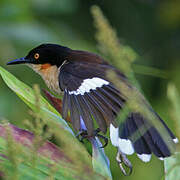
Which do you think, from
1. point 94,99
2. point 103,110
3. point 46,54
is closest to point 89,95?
point 94,99

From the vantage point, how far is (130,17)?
18.2 feet

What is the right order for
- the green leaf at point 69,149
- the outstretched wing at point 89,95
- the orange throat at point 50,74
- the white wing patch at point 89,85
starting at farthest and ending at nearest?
1. the orange throat at point 50,74
2. the white wing patch at point 89,85
3. the outstretched wing at point 89,95
4. the green leaf at point 69,149

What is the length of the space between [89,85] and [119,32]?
2.96 meters

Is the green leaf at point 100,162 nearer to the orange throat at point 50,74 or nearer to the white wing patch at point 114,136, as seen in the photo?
the white wing patch at point 114,136

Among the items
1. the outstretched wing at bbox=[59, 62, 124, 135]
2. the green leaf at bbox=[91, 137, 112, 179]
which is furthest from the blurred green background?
the green leaf at bbox=[91, 137, 112, 179]

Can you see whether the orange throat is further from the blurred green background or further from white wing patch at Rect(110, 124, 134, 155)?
white wing patch at Rect(110, 124, 134, 155)

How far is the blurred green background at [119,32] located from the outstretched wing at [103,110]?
1.71 feet

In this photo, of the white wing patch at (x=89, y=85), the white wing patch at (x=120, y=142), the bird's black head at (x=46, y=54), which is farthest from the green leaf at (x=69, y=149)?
the bird's black head at (x=46, y=54)

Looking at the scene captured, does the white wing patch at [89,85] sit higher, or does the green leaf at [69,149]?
the green leaf at [69,149]

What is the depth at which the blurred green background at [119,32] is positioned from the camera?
3779mm

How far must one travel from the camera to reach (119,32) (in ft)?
17.8

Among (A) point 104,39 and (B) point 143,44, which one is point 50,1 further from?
(A) point 104,39

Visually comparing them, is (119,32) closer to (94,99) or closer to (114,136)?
(94,99)

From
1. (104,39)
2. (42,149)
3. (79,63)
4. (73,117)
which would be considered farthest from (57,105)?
(104,39)
